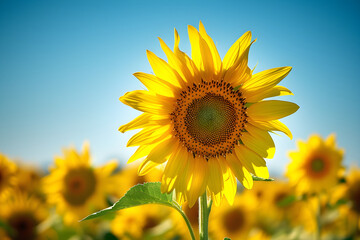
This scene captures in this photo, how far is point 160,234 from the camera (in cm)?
523

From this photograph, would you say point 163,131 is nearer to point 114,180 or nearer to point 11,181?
point 114,180

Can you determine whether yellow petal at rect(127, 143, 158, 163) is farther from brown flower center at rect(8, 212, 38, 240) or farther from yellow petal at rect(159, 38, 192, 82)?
brown flower center at rect(8, 212, 38, 240)

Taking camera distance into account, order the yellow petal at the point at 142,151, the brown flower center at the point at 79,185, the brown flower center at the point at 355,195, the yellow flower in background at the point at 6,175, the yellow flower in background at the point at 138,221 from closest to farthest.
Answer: the yellow petal at the point at 142,151 → the yellow flower in background at the point at 138,221 → the brown flower center at the point at 79,185 → the brown flower center at the point at 355,195 → the yellow flower in background at the point at 6,175

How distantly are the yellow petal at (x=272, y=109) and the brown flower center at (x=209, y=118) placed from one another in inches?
6.4

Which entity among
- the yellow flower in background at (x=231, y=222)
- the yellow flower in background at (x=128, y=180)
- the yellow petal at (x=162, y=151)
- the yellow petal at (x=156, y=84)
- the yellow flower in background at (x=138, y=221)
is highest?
the yellow petal at (x=156, y=84)

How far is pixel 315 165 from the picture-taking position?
730 cm

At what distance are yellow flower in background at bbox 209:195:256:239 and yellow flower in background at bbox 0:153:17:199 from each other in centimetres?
554

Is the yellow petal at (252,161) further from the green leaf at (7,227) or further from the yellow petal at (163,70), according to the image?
the green leaf at (7,227)

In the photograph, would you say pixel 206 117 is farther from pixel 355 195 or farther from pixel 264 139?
pixel 355 195

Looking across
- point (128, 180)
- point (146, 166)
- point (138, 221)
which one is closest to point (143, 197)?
point (146, 166)

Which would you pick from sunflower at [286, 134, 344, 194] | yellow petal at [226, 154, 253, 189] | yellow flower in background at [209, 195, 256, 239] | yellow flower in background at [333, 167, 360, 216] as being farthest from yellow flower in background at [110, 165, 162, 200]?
yellow petal at [226, 154, 253, 189]

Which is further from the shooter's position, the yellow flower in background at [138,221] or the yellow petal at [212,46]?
the yellow flower in background at [138,221]

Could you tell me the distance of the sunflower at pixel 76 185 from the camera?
23.2 ft

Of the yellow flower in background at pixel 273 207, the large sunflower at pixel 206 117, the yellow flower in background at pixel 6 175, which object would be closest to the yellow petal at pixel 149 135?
the large sunflower at pixel 206 117
